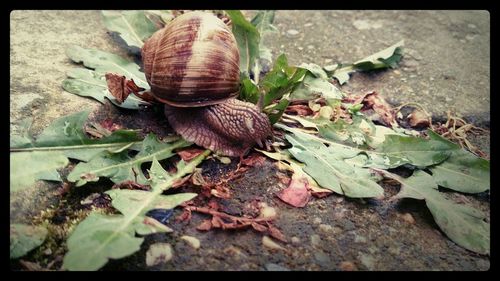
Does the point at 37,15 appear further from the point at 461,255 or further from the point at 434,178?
the point at 461,255

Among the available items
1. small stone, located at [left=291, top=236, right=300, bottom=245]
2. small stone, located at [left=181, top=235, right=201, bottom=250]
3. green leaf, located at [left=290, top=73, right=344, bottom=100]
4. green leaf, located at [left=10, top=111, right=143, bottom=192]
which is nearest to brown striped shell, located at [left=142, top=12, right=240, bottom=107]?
green leaf, located at [left=10, top=111, right=143, bottom=192]

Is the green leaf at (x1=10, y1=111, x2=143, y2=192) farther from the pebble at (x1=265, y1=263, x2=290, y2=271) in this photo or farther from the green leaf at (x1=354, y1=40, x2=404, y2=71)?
the green leaf at (x1=354, y1=40, x2=404, y2=71)

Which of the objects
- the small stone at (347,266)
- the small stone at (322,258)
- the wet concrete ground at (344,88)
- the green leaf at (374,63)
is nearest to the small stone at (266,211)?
the wet concrete ground at (344,88)

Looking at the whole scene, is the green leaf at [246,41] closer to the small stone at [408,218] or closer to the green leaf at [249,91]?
the green leaf at [249,91]

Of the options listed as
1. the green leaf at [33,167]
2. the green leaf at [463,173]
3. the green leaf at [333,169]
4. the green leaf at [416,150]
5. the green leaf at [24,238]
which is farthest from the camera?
the green leaf at [416,150]

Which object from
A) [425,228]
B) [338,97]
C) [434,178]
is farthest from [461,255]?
[338,97]

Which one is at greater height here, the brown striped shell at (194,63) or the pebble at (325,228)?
the brown striped shell at (194,63)

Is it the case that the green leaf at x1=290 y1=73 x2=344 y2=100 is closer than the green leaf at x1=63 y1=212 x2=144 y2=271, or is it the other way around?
the green leaf at x1=63 y1=212 x2=144 y2=271
